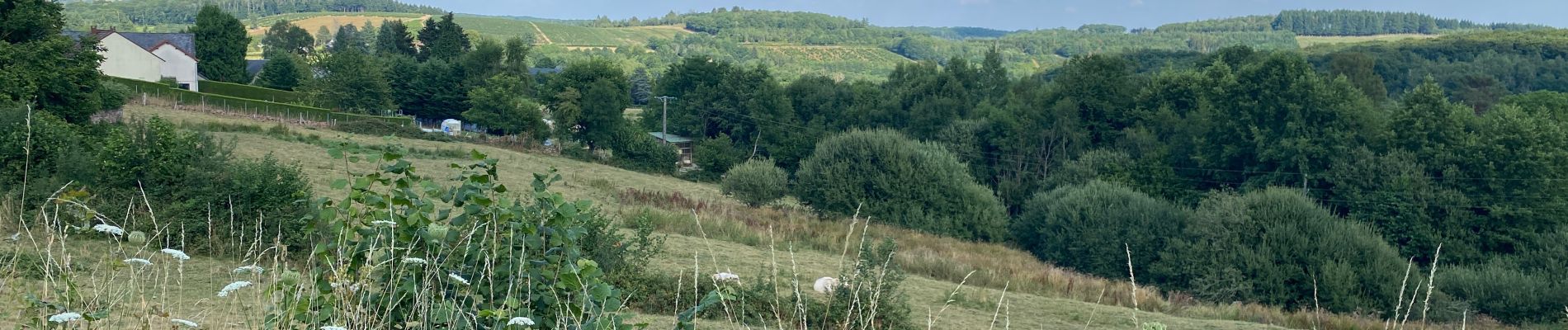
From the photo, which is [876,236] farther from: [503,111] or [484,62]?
[484,62]

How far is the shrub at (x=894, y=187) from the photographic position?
36688 mm

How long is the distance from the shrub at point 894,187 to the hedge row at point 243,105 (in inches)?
836

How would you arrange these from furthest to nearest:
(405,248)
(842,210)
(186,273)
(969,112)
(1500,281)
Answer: (969,112), (842,210), (1500,281), (186,273), (405,248)

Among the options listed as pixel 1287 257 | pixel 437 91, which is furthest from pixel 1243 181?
pixel 437 91

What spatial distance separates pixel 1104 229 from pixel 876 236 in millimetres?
7229

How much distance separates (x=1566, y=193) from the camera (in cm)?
3694

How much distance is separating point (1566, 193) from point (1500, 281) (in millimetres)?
11696

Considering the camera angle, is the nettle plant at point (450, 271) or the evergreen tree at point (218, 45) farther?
the evergreen tree at point (218, 45)

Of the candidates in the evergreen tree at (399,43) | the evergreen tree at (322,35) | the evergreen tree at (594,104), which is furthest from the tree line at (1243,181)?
the evergreen tree at (322,35)

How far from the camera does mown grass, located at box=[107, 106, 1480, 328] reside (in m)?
16.0

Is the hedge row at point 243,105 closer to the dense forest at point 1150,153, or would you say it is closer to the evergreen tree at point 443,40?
the dense forest at point 1150,153

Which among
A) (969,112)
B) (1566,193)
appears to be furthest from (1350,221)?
(969,112)

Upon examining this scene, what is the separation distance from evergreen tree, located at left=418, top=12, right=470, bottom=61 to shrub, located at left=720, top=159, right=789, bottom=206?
123 feet

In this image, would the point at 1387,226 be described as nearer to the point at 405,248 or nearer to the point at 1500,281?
the point at 1500,281
